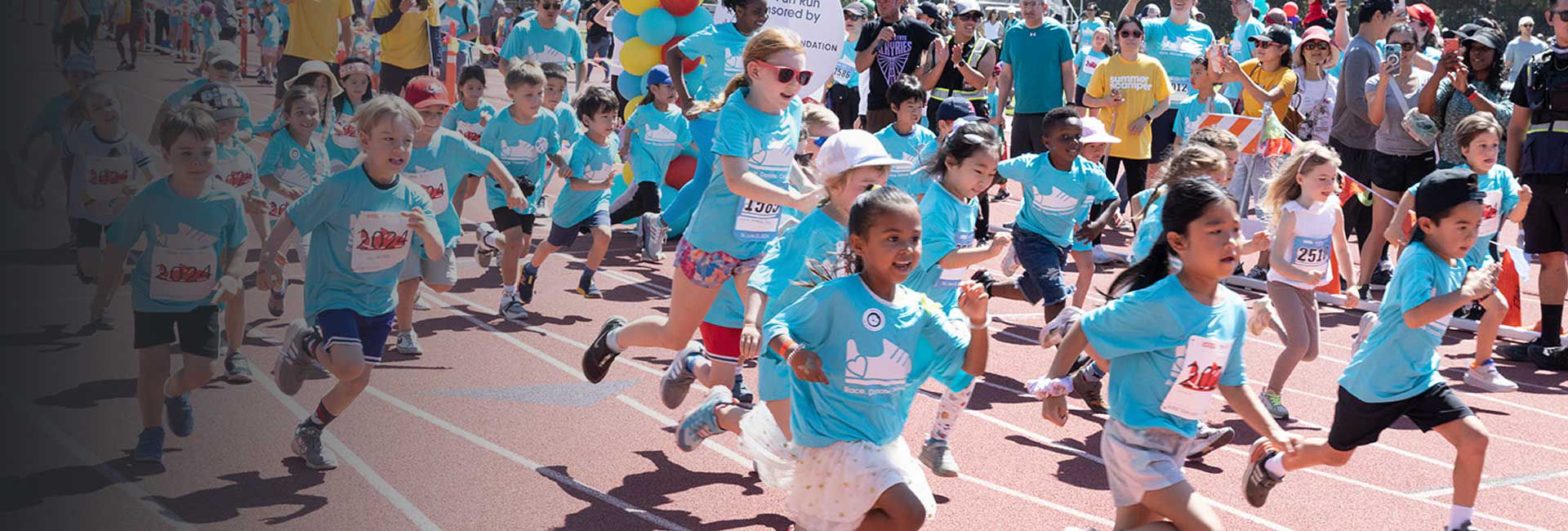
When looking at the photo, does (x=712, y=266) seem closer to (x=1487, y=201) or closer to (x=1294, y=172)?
(x=1294, y=172)

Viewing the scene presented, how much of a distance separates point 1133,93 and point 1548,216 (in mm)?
4151

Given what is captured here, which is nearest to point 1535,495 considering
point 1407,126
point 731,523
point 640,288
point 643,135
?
point 731,523

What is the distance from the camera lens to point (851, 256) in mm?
4590

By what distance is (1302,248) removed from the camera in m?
7.16

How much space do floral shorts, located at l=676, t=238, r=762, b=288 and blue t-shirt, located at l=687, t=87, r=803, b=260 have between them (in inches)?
1.0

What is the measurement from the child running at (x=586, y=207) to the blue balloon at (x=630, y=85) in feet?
12.0

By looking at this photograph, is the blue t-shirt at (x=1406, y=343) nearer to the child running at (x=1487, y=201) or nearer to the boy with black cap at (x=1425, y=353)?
the boy with black cap at (x=1425, y=353)

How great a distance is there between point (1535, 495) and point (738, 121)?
410 cm

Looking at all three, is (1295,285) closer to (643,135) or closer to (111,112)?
(643,135)

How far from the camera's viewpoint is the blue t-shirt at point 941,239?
612 cm

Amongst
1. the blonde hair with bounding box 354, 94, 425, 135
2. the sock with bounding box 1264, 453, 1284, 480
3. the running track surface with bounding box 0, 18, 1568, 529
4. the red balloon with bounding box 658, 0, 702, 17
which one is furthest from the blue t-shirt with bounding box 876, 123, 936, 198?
the sock with bounding box 1264, 453, 1284, 480

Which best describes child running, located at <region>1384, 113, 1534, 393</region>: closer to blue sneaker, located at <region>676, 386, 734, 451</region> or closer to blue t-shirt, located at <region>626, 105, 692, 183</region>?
blue sneaker, located at <region>676, 386, 734, 451</region>

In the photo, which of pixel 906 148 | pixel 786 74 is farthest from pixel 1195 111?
pixel 786 74

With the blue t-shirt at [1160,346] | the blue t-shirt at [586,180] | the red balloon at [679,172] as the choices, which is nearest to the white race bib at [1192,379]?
the blue t-shirt at [1160,346]
